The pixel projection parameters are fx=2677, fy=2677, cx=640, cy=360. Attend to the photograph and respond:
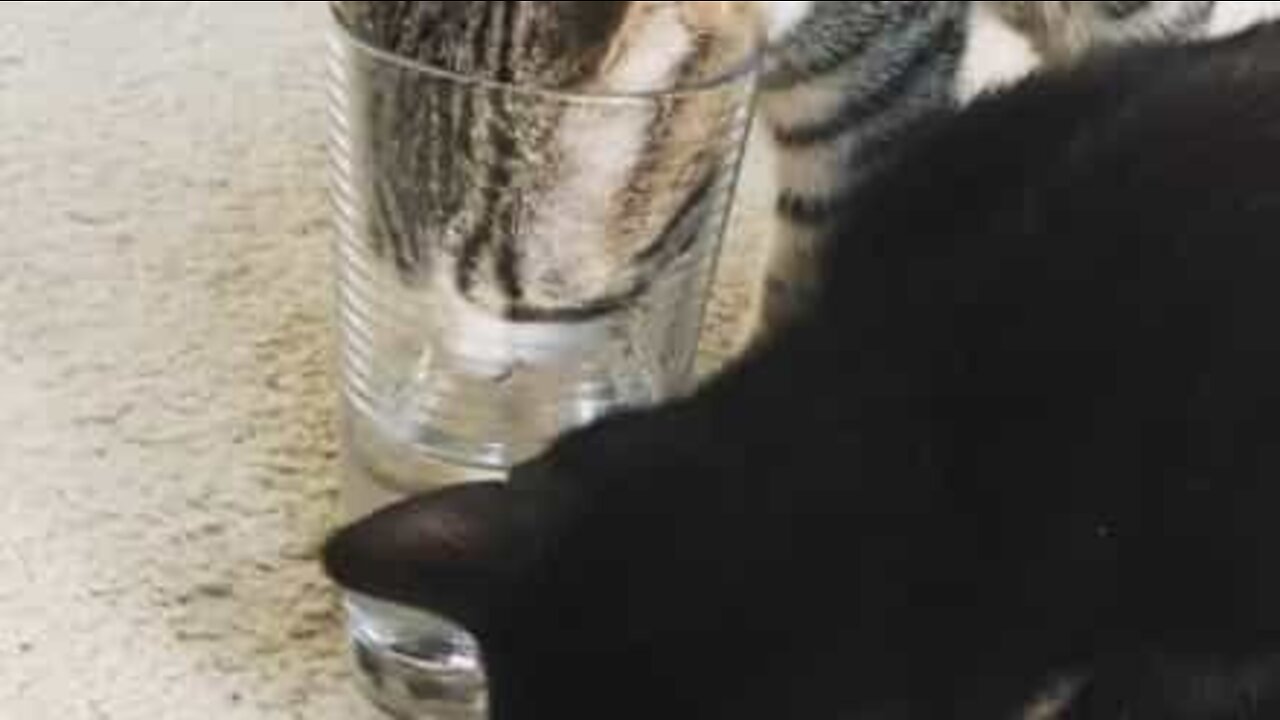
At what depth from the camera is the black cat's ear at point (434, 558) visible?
2.72 feet

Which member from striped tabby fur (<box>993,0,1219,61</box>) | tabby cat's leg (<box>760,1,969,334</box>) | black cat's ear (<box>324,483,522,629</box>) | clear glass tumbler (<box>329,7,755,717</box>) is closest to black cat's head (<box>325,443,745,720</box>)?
black cat's ear (<box>324,483,522,629</box>)

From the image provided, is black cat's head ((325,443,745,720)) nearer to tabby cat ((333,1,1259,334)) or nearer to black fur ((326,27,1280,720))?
black fur ((326,27,1280,720))

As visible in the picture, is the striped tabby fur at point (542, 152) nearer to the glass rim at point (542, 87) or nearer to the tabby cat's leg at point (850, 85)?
the glass rim at point (542, 87)

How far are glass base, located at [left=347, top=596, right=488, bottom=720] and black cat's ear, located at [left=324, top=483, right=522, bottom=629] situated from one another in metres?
0.17

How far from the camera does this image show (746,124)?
1073 mm

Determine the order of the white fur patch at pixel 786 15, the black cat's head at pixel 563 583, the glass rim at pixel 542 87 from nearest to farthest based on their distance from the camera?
the black cat's head at pixel 563 583 < the glass rim at pixel 542 87 < the white fur patch at pixel 786 15

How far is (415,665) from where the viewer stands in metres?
1.02

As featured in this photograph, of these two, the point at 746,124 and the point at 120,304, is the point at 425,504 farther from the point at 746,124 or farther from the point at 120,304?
the point at 120,304

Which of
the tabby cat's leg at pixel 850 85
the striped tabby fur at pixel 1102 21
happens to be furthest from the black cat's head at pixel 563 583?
the striped tabby fur at pixel 1102 21

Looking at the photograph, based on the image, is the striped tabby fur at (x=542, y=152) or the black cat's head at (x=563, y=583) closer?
the black cat's head at (x=563, y=583)

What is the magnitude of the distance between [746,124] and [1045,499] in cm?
27

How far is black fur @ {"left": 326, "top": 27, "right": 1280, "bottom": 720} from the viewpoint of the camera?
0.82 m

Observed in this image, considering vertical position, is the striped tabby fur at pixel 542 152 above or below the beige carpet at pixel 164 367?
above

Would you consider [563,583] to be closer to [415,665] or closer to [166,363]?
[415,665]
